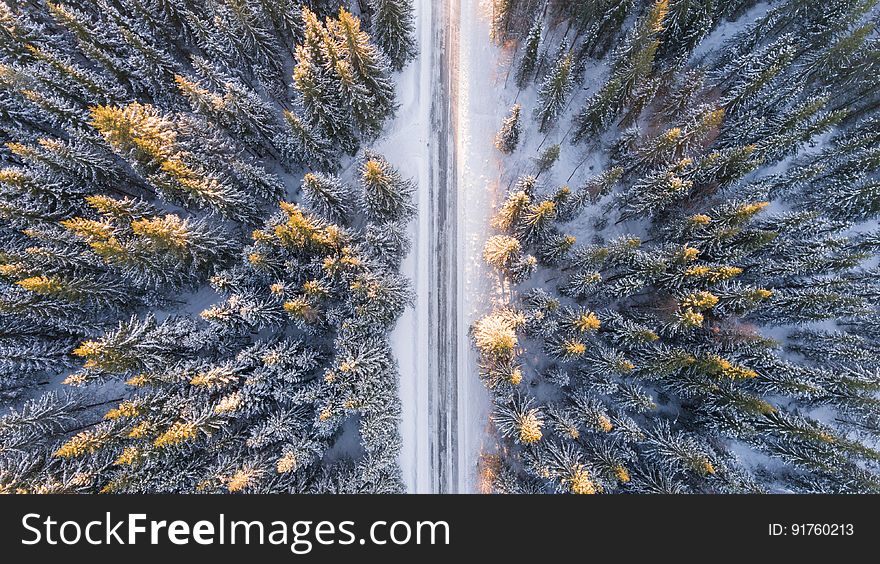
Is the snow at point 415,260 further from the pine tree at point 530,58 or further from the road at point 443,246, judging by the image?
the pine tree at point 530,58

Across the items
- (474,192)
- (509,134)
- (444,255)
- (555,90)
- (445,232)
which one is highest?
Result: (555,90)

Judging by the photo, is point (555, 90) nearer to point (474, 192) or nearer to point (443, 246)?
point (474, 192)

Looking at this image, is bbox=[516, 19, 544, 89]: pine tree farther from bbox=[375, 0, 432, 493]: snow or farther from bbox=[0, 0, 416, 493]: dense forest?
bbox=[0, 0, 416, 493]: dense forest

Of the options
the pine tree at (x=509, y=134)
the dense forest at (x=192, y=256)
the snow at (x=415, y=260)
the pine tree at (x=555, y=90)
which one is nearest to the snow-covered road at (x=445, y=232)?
the snow at (x=415, y=260)

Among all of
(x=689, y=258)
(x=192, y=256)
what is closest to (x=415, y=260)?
(x=192, y=256)

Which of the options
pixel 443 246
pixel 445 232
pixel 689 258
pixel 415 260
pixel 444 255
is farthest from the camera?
pixel 445 232

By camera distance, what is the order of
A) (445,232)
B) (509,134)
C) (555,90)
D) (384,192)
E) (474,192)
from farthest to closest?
(474,192) → (445,232) → (509,134) → (555,90) → (384,192)

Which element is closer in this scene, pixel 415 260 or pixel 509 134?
pixel 509 134
